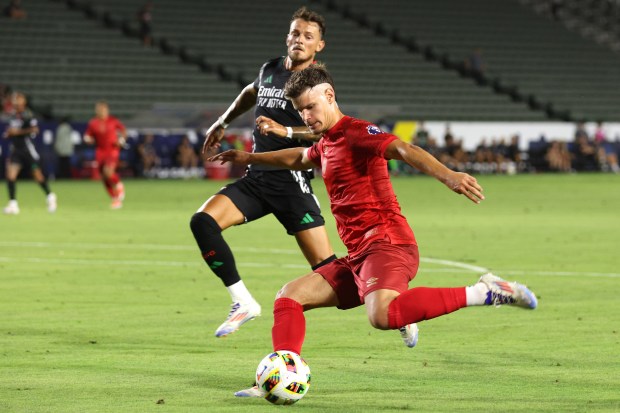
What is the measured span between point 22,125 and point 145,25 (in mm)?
21393

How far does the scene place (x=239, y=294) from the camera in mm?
9789

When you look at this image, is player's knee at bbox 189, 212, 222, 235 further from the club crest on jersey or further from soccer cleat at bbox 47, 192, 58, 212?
soccer cleat at bbox 47, 192, 58, 212

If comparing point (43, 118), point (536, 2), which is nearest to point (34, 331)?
point (43, 118)

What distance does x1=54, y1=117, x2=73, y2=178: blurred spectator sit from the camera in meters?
39.5

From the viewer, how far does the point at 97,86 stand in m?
44.9

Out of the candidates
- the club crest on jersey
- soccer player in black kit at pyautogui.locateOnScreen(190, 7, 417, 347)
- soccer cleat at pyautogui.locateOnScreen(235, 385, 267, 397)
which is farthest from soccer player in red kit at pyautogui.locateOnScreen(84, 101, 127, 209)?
soccer cleat at pyautogui.locateOnScreen(235, 385, 267, 397)

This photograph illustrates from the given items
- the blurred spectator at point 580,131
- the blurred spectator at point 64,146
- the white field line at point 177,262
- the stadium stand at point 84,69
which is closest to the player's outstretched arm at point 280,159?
the white field line at point 177,262

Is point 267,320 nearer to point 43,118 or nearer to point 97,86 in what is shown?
point 43,118

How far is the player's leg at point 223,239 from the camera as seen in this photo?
967cm

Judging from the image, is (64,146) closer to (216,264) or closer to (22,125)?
(22,125)

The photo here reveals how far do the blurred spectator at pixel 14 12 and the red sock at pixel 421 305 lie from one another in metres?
40.5

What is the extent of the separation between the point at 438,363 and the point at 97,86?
3763cm

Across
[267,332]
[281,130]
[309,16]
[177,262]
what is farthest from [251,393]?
[177,262]

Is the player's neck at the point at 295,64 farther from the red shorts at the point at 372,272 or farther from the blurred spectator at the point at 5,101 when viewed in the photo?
the blurred spectator at the point at 5,101
